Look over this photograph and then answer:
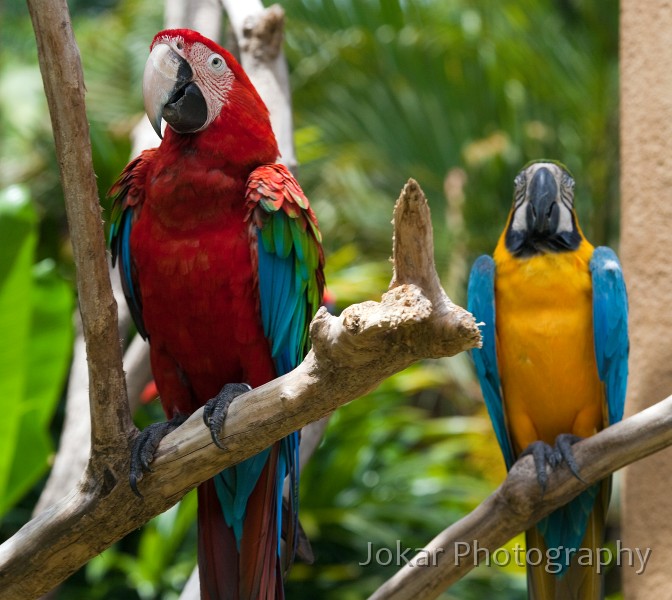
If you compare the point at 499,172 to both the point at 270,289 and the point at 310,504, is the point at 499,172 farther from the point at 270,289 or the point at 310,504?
the point at 270,289

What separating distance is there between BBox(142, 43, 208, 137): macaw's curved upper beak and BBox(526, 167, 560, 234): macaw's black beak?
81cm

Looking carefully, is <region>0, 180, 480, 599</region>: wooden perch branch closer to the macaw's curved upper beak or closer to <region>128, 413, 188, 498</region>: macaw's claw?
<region>128, 413, 188, 498</region>: macaw's claw

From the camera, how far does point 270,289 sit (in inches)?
57.4

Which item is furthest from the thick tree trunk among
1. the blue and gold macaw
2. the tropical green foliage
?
the tropical green foliage

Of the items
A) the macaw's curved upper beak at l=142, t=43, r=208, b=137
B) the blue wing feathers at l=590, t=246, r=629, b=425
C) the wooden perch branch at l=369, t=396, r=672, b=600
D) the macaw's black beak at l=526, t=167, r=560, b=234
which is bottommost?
the wooden perch branch at l=369, t=396, r=672, b=600

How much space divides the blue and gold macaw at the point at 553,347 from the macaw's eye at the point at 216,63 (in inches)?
30.6

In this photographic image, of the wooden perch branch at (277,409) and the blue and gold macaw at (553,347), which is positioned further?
the blue and gold macaw at (553,347)

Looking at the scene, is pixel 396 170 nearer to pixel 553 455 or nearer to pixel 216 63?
pixel 553 455

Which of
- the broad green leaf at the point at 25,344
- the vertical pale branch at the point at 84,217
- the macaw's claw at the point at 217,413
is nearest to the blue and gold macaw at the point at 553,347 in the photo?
the macaw's claw at the point at 217,413

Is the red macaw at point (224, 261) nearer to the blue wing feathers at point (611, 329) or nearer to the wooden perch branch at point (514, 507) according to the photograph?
the wooden perch branch at point (514, 507)

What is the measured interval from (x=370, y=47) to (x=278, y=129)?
2332mm

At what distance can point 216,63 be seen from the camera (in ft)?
4.91

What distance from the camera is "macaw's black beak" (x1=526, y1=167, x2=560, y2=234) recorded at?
75.0 inches

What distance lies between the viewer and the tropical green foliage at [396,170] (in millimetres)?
3145
